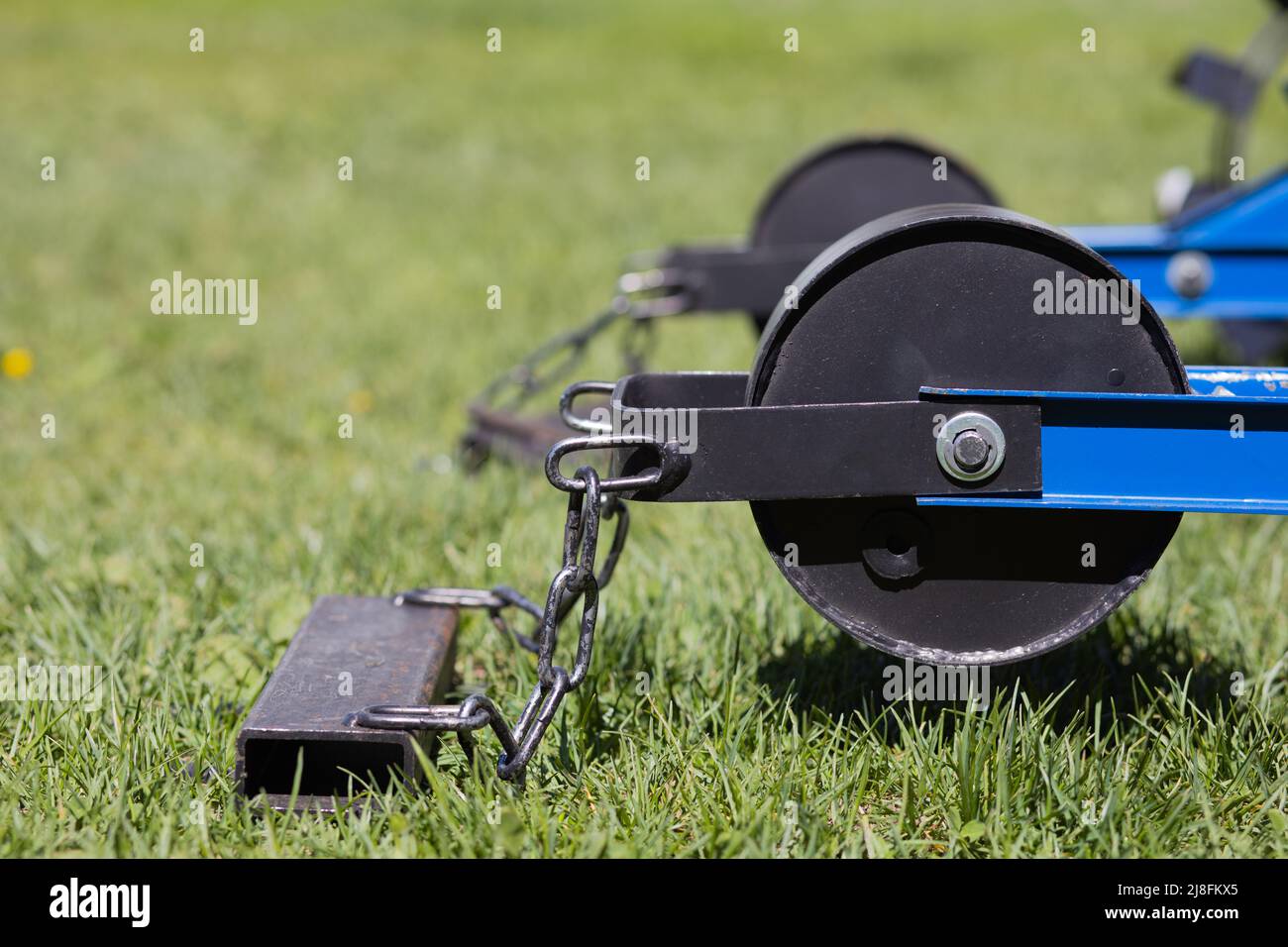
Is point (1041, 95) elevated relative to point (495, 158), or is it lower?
elevated

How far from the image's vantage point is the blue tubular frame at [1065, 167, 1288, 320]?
353 cm

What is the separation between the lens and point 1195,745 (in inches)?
93.7

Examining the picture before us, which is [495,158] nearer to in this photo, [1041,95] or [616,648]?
[1041,95]

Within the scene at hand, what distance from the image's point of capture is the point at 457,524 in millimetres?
3721

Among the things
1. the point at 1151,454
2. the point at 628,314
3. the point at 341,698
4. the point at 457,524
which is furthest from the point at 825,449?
the point at 628,314

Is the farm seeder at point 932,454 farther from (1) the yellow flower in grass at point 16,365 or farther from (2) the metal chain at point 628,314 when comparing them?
(1) the yellow flower in grass at point 16,365

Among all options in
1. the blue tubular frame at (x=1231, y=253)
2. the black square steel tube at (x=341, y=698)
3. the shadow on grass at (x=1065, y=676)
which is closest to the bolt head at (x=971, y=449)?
the shadow on grass at (x=1065, y=676)

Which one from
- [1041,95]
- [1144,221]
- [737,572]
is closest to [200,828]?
[737,572]

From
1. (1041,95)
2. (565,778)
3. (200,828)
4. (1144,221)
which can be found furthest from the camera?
(1041,95)

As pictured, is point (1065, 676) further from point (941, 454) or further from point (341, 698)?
point (341, 698)

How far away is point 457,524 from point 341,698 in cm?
146

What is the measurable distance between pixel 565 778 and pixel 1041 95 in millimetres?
12159

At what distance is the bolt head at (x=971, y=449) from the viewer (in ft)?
6.59
